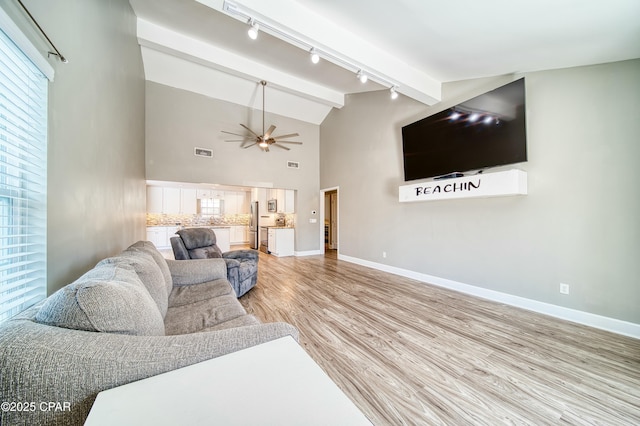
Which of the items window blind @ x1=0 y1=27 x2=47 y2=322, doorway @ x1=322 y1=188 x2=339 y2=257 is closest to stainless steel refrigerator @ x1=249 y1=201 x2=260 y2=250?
doorway @ x1=322 y1=188 x2=339 y2=257

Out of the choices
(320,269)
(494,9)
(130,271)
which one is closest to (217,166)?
(320,269)

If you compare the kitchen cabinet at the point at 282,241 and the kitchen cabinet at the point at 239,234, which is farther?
the kitchen cabinet at the point at 239,234

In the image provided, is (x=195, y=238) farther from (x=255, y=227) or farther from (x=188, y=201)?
(x=188, y=201)

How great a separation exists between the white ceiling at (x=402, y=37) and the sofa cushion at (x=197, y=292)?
2761 millimetres

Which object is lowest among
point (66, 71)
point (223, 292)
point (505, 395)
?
point (505, 395)

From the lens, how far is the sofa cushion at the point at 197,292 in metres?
1.96

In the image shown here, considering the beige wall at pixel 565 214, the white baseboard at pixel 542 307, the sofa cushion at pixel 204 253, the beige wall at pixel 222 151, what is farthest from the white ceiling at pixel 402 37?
the sofa cushion at pixel 204 253

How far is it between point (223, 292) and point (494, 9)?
348 centimetres

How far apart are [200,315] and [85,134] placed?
158 cm

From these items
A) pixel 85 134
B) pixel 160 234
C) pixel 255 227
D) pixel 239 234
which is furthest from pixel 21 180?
pixel 239 234

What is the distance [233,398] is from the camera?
1.89ft

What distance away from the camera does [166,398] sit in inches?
23.2

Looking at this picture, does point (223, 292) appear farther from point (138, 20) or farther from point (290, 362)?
point (138, 20)

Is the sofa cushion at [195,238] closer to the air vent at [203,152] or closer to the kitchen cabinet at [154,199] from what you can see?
the air vent at [203,152]
